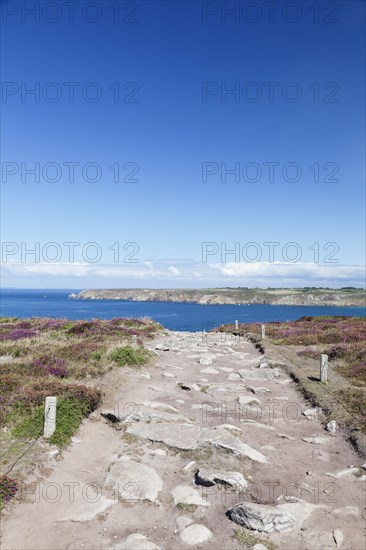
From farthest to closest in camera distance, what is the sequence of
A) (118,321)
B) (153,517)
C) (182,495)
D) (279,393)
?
1. (118,321)
2. (279,393)
3. (182,495)
4. (153,517)

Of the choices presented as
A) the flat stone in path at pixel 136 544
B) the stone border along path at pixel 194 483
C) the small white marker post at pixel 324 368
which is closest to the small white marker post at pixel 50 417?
the stone border along path at pixel 194 483

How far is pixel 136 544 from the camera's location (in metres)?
5.87

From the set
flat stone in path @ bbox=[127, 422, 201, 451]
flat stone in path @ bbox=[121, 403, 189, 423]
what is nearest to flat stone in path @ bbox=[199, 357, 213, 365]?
flat stone in path @ bbox=[121, 403, 189, 423]

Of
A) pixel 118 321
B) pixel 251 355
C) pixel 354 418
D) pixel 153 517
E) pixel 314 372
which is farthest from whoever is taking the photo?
pixel 118 321

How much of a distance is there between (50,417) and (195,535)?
512 centimetres

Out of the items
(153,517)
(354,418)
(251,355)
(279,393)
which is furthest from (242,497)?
(251,355)

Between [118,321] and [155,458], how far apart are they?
26240 millimetres

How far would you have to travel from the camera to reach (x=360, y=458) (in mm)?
9266

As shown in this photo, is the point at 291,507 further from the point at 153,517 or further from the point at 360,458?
the point at 360,458

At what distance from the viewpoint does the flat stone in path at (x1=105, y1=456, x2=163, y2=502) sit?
24.3ft

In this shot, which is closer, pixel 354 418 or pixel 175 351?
pixel 354 418

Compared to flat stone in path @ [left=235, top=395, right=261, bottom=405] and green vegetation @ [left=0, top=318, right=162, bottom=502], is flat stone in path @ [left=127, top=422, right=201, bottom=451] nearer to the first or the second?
green vegetation @ [left=0, top=318, right=162, bottom=502]

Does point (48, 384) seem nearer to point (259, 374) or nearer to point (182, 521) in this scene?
point (182, 521)

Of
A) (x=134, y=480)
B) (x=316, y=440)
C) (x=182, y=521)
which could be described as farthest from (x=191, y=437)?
(x=316, y=440)
